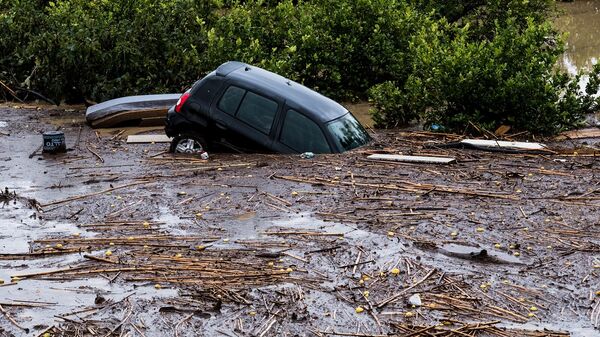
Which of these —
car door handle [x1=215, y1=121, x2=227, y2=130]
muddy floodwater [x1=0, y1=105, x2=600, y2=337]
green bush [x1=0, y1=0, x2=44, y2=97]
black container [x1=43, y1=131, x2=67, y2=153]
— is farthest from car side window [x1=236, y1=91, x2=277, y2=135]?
green bush [x1=0, y1=0, x2=44, y2=97]

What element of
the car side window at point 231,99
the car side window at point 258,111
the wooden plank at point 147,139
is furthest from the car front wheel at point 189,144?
the wooden plank at point 147,139

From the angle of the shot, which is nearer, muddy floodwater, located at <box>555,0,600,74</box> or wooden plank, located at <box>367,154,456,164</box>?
wooden plank, located at <box>367,154,456,164</box>

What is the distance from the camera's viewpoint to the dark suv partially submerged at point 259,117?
12672mm

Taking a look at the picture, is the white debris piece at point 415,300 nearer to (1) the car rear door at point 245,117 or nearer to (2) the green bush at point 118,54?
(1) the car rear door at point 245,117

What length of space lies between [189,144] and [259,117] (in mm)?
1219

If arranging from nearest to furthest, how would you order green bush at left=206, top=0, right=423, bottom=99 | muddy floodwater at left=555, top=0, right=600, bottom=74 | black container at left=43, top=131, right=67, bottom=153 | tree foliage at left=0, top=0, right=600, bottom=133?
black container at left=43, top=131, right=67, bottom=153 → tree foliage at left=0, top=0, right=600, bottom=133 → green bush at left=206, top=0, right=423, bottom=99 → muddy floodwater at left=555, top=0, right=600, bottom=74

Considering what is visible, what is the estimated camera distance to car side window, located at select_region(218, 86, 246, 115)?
1284cm

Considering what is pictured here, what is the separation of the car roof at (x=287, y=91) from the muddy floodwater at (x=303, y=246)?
0.68 m

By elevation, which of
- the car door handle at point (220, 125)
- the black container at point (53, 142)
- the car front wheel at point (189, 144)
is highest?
the car door handle at point (220, 125)

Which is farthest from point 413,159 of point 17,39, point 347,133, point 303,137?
point 17,39

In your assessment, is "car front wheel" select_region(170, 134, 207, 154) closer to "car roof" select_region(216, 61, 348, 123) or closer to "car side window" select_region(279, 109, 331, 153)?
"car roof" select_region(216, 61, 348, 123)

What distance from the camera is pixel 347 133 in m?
13.1

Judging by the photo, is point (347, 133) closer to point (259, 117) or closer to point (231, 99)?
point (259, 117)

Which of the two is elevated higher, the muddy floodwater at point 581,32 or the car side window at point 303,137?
the car side window at point 303,137
